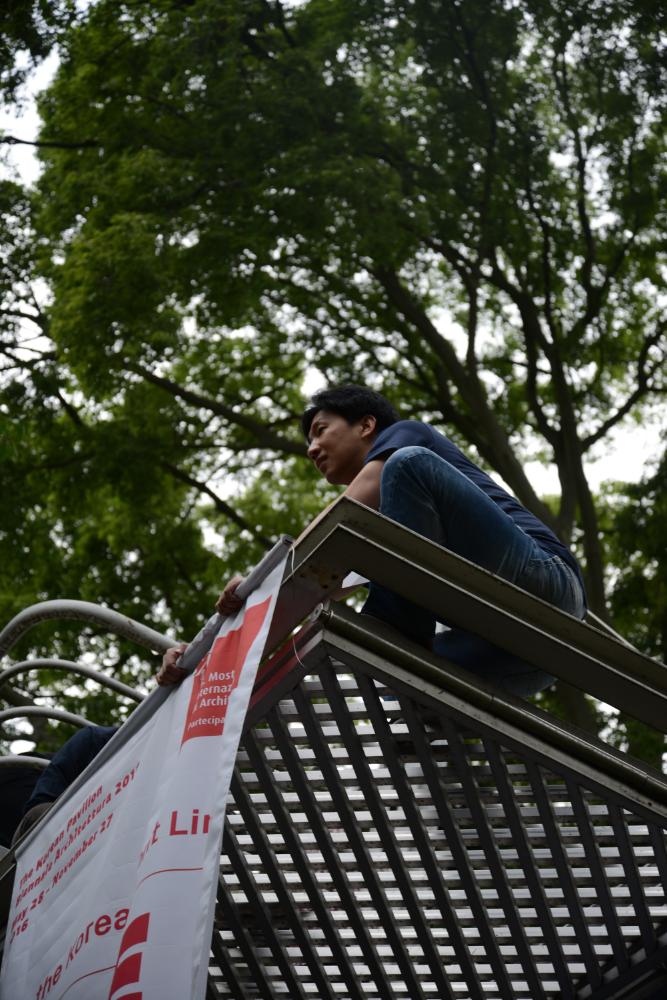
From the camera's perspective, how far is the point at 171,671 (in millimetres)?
3252

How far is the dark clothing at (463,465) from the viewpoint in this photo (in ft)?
10.3

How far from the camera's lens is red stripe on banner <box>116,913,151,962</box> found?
101 inches

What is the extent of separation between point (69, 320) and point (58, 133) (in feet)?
8.78

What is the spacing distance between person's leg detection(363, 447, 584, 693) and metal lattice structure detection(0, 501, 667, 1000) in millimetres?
125

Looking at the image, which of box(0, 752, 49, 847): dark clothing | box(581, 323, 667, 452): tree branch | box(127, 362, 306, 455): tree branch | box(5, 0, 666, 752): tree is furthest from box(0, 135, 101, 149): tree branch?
box(0, 752, 49, 847): dark clothing

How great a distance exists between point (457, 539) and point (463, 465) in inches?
14.3

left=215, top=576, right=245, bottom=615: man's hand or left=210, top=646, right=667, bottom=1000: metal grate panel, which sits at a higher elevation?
left=215, top=576, right=245, bottom=615: man's hand

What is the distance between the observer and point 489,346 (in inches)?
573

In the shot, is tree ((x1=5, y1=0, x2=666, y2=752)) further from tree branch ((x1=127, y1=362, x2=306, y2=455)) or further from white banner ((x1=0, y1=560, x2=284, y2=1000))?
white banner ((x1=0, y1=560, x2=284, y2=1000))

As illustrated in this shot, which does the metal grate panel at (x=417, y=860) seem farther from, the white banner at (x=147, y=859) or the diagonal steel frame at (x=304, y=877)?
the white banner at (x=147, y=859)

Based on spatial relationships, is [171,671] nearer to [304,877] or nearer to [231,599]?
[231,599]

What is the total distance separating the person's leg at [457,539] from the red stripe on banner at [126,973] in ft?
3.12

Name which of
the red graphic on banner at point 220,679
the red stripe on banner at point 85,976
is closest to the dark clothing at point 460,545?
the red graphic on banner at point 220,679

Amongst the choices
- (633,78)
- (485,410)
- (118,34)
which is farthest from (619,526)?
(118,34)
